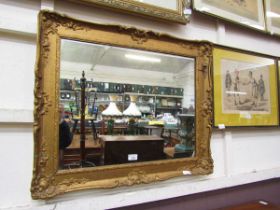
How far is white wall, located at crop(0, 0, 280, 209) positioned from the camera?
2.58 ft

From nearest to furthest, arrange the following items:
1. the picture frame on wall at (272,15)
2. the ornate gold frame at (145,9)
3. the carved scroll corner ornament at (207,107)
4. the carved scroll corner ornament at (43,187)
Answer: the carved scroll corner ornament at (43,187), the ornate gold frame at (145,9), the carved scroll corner ornament at (207,107), the picture frame on wall at (272,15)

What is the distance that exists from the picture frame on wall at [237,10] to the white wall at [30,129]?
64 millimetres

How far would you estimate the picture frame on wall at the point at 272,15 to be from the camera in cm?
137

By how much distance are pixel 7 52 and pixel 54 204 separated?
25.7 inches

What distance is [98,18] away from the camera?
948 mm

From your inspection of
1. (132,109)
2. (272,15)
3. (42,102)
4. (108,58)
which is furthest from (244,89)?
(42,102)

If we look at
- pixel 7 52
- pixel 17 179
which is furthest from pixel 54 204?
pixel 7 52

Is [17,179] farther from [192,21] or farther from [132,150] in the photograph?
[192,21]

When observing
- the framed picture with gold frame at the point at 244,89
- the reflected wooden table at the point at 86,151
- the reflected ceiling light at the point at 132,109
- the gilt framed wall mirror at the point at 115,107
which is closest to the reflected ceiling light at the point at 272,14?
the framed picture with gold frame at the point at 244,89

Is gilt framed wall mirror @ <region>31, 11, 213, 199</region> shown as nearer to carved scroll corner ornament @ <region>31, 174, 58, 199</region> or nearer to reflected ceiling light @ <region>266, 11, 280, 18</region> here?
carved scroll corner ornament @ <region>31, 174, 58, 199</region>

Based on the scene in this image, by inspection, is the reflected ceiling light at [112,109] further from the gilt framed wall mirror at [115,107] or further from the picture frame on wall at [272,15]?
the picture frame on wall at [272,15]

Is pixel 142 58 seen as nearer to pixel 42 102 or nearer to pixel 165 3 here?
pixel 165 3

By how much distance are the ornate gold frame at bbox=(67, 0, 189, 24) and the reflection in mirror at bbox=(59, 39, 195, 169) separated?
0.19 m

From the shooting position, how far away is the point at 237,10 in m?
1.24
